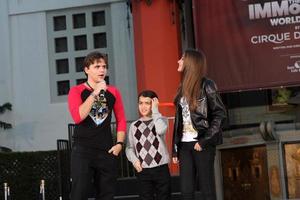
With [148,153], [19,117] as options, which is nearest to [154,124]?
[148,153]

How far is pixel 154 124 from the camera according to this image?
23.2ft

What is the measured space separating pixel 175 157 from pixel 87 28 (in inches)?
367

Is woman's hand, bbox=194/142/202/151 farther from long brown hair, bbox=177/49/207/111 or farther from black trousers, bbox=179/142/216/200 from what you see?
long brown hair, bbox=177/49/207/111

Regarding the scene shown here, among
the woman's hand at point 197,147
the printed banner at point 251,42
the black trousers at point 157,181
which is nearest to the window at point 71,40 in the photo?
the printed banner at point 251,42

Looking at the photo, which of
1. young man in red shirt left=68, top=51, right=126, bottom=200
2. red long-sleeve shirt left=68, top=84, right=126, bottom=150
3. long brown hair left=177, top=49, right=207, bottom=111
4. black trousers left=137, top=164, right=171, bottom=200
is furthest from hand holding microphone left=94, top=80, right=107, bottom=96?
black trousers left=137, top=164, right=171, bottom=200

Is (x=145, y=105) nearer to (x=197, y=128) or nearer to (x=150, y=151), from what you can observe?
(x=150, y=151)

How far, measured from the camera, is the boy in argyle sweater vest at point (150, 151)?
23.0ft

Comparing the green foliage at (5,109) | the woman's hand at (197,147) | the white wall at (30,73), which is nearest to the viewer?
the woman's hand at (197,147)

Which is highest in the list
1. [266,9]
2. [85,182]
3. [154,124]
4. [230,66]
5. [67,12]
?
[67,12]

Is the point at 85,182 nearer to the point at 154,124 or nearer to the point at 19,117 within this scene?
the point at 154,124

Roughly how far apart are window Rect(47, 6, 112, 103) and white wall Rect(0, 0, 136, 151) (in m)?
0.17

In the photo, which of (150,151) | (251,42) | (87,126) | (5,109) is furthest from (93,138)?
(5,109)

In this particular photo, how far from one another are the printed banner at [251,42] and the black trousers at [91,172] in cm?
549

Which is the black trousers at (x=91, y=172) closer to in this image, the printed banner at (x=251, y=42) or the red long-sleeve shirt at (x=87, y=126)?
the red long-sleeve shirt at (x=87, y=126)
